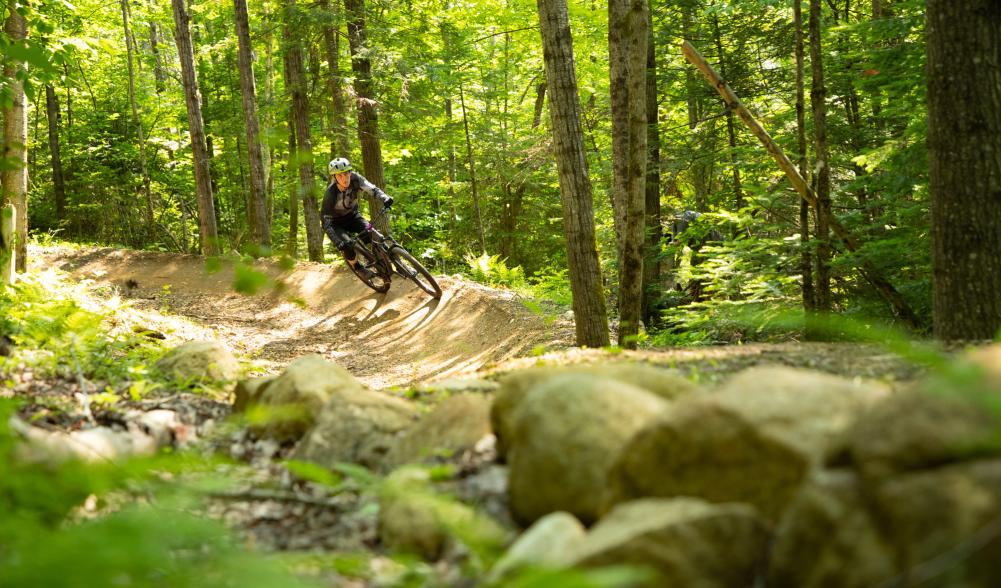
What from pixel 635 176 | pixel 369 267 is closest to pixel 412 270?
pixel 369 267

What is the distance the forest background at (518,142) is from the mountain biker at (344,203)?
2.17 meters

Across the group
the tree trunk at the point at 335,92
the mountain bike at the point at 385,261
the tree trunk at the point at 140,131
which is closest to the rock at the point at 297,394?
the mountain bike at the point at 385,261

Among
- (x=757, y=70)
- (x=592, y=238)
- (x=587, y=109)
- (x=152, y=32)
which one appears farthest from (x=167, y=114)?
(x=592, y=238)

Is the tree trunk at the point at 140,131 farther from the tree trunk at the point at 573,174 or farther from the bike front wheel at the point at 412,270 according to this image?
the tree trunk at the point at 573,174

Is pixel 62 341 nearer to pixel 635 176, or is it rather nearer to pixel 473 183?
pixel 635 176

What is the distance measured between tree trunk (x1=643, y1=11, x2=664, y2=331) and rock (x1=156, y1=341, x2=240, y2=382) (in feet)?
25.6

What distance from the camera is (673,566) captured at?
2.41m

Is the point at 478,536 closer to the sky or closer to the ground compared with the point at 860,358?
closer to the ground

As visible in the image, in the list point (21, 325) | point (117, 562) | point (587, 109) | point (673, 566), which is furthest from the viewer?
point (587, 109)

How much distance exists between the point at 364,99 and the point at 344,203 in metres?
5.44

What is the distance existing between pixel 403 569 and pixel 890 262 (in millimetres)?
7120

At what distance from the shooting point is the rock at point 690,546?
241cm

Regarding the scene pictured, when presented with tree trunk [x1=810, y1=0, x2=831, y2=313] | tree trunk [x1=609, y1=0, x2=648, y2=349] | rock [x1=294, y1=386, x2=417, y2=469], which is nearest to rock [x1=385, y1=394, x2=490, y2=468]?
rock [x1=294, y1=386, x2=417, y2=469]

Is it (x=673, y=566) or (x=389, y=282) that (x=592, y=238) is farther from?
(x=389, y=282)
